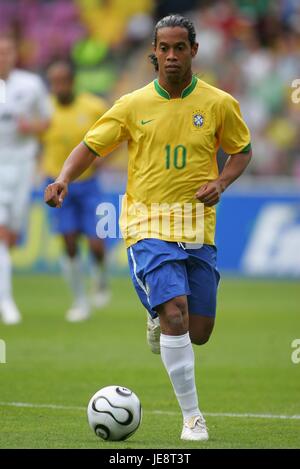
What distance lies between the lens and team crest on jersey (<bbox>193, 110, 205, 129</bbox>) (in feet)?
23.3

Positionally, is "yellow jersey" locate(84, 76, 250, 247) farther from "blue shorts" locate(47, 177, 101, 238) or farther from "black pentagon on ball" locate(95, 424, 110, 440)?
"blue shorts" locate(47, 177, 101, 238)

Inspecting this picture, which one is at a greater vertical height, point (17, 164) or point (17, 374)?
point (17, 164)

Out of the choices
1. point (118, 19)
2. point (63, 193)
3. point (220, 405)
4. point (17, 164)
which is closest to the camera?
point (63, 193)

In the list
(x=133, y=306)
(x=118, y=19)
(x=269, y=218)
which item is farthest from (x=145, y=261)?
(x=118, y=19)

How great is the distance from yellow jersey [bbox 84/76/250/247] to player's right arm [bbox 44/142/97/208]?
5cm

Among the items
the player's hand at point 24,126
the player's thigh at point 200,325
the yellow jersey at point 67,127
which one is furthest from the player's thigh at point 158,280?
the yellow jersey at point 67,127

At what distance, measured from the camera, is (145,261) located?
6938 mm

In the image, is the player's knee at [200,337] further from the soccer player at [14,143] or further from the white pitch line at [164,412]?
the soccer player at [14,143]

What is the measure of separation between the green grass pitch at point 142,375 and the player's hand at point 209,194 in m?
1.42

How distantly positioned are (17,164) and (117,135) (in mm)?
6972

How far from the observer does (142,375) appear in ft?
32.4

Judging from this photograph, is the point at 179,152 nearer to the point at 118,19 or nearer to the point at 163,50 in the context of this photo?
the point at 163,50
